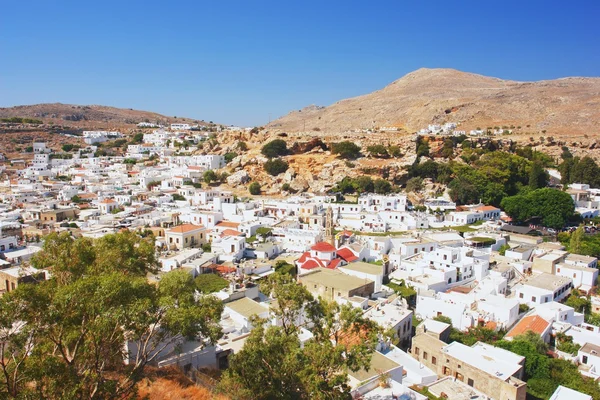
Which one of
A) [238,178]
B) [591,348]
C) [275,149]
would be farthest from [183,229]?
[275,149]

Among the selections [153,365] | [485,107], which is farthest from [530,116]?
[153,365]

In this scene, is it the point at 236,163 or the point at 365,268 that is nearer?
the point at 365,268

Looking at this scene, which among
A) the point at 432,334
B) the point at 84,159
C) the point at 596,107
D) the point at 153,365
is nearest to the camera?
the point at 153,365

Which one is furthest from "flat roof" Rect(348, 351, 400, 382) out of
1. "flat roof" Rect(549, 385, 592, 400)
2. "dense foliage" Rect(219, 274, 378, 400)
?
"flat roof" Rect(549, 385, 592, 400)

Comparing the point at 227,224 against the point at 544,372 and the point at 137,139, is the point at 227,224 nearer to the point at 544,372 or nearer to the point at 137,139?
the point at 544,372

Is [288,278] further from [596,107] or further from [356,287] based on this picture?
[596,107]

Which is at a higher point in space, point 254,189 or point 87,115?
Result: point 87,115
